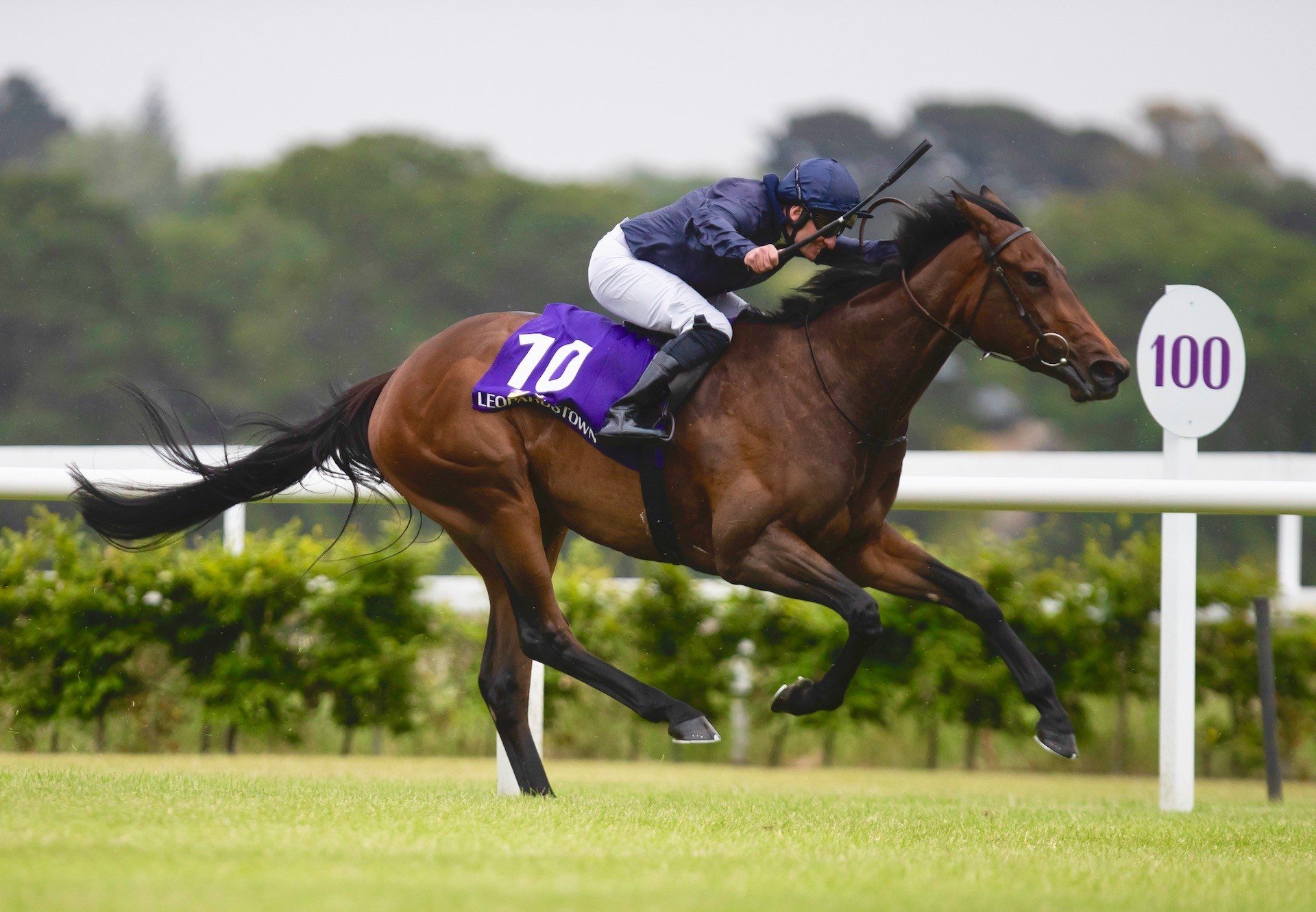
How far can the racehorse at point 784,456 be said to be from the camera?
411 cm

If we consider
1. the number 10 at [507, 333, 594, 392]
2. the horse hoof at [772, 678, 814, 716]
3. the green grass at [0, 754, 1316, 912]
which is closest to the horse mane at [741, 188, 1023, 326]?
the number 10 at [507, 333, 594, 392]

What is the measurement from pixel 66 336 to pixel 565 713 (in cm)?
2420

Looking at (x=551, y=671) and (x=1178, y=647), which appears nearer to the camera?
(x=1178, y=647)

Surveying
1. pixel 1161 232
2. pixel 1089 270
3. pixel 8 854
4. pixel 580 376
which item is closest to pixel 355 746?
pixel 580 376

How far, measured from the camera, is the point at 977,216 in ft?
13.8

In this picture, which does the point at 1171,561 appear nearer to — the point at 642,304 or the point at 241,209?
the point at 642,304

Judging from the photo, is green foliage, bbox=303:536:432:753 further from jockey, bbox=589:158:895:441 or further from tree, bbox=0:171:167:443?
tree, bbox=0:171:167:443

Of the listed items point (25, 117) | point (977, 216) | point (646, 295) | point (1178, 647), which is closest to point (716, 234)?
point (646, 295)

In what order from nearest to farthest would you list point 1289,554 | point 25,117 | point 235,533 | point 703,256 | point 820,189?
1. point 820,189
2. point 703,256
3. point 235,533
4. point 1289,554
5. point 25,117

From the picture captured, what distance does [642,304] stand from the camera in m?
4.38

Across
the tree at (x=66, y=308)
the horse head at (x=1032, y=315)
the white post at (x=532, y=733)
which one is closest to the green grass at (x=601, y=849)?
the white post at (x=532, y=733)

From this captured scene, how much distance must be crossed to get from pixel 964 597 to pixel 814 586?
0.48 m

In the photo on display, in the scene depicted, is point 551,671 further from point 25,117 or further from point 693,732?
point 25,117

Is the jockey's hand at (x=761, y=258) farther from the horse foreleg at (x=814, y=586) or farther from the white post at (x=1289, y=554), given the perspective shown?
the white post at (x=1289, y=554)
